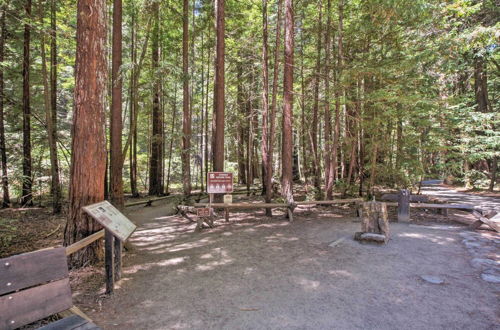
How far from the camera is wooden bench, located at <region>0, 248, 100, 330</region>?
212cm

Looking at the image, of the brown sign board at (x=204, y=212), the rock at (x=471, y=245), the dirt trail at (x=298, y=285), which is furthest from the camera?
the brown sign board at (x=204, y=212)

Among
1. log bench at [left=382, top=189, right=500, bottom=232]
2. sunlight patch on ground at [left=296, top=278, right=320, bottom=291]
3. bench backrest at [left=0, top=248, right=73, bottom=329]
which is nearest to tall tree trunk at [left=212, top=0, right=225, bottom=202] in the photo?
sunlight patch on ground at [left=296, top=278, right=320, bottom=291]

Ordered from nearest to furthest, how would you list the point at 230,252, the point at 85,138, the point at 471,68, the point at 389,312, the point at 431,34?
the point at 389,312, the point at 85,138, the point at 230,252, the point at 431,34, the point at 471,68

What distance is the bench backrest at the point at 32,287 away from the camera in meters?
2.12

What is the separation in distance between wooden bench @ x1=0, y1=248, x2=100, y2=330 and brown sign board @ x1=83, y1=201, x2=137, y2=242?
98 centimetres

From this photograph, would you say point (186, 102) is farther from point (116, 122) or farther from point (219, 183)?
point (219, 183)

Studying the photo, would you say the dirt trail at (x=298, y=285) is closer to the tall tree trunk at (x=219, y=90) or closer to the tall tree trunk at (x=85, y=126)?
the tall tree trunk at (x=85, y=126)

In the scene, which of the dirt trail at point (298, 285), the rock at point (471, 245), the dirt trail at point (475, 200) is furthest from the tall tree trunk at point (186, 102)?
the dirt trail at point (475, 200)

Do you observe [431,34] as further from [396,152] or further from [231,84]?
[231,84]

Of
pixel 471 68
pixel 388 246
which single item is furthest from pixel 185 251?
pixel 471 68

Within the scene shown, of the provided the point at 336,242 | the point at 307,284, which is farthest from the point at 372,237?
the point at 307,284

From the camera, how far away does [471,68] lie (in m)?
16.0

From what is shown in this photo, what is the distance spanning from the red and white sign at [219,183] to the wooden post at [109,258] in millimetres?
4503

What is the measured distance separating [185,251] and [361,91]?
8683 millimetres
